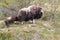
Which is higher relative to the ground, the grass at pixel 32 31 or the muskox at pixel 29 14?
the muskox at pixel 29 14

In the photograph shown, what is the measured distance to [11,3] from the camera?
10.1 m

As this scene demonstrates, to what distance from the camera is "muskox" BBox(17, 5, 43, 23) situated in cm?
798

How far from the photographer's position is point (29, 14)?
319 inches

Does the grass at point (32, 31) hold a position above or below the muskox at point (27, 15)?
below

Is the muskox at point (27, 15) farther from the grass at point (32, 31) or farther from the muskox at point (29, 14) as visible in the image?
the grass at point (32, 31)

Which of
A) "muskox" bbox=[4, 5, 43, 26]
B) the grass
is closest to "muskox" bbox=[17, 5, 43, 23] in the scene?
"muskox" bbox=[4, 5, 43, 26]

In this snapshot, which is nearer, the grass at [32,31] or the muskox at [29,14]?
the grass at [32,31]

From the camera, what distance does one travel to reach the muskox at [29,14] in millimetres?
7984

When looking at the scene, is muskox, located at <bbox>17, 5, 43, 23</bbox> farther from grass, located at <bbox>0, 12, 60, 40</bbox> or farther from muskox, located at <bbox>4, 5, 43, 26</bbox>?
grass, located at <bbox>0, 12, 60, 40</bbox>

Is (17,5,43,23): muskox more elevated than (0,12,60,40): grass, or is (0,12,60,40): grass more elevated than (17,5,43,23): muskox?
(17,5,43,23): muskox

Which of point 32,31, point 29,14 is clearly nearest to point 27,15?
point 29,14

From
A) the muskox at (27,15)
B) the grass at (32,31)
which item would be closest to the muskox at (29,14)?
the muskox at (27,15)

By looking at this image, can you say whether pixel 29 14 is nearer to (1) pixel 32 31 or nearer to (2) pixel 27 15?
(2) pixel 27 15

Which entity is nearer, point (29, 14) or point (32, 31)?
point (32, 31)
